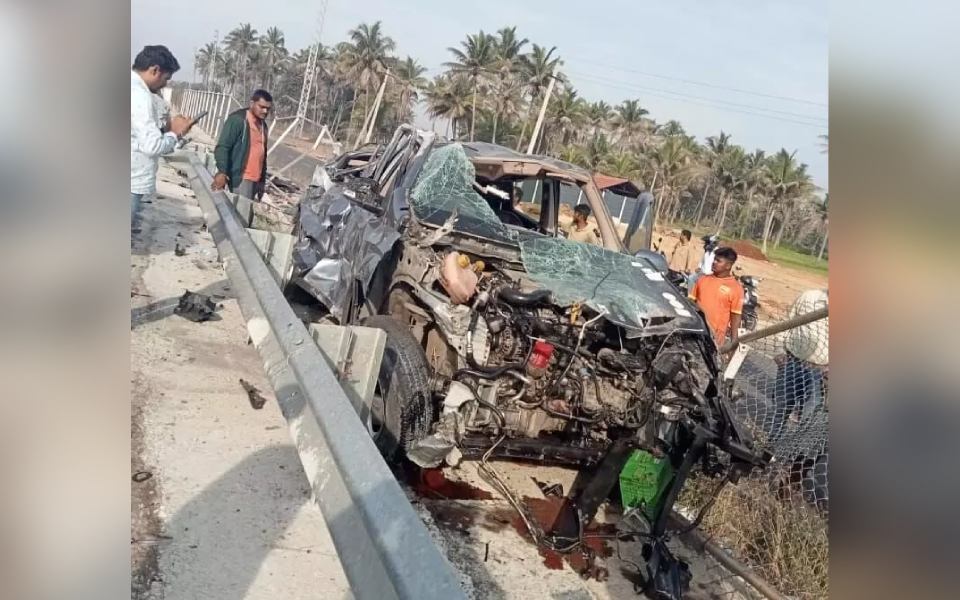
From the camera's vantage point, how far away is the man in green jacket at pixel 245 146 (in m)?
7.36

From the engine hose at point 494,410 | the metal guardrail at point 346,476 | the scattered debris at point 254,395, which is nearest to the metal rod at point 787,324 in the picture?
the engine hose at point 494,410

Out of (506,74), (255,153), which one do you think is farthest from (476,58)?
(255,153)

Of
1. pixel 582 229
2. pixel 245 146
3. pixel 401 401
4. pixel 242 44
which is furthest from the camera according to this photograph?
pixel 242 44

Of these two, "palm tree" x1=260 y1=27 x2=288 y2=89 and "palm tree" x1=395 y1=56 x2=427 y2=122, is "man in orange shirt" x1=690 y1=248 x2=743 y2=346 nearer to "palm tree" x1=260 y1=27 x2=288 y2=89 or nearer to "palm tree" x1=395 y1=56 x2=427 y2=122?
"palm tree" x1=395 y1=56 x2=427 y2=122

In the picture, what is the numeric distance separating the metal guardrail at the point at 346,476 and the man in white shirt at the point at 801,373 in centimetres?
297

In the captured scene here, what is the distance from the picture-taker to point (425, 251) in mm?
4270

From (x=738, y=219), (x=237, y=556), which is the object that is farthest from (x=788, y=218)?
(x=237, y=556)

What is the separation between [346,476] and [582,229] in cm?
466

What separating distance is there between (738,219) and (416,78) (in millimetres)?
26463

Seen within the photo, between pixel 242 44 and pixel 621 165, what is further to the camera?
pixel 242 44

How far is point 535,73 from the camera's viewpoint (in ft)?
161

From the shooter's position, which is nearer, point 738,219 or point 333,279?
point 333,279

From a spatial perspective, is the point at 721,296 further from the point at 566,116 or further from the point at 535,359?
the point at 566,116
